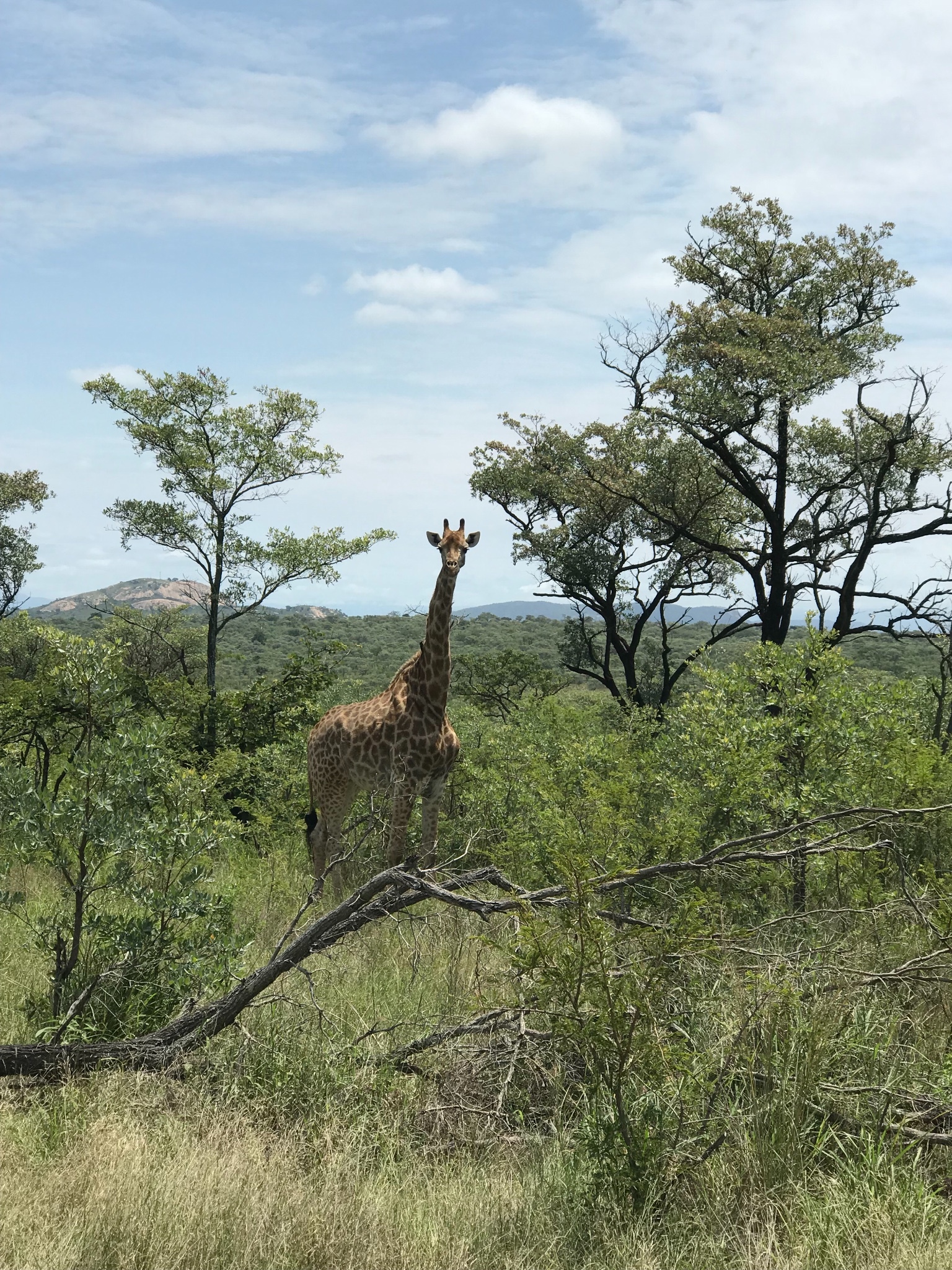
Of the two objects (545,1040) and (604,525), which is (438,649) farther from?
(604,525)

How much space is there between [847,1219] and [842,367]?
58.0ft

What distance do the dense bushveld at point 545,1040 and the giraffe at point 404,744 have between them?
2.23m

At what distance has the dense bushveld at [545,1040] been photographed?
3.65m

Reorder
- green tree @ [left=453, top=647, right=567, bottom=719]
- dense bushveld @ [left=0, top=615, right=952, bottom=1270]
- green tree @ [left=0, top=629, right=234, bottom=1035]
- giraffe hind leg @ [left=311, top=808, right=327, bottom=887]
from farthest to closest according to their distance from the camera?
green tree @ [left=453, top=647, right=567, bottom=719] → giraffe hind leg @ [left=311, top=808, right=327, bottom=887] → green tree @ [left=0, top=629, right=234, bottom=1035] → dense bushveld @ [left=0, top=615, right=952, bottom=1270]

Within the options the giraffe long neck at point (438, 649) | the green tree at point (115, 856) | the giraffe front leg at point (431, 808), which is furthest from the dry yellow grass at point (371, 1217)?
the giraffe long neck at point (438, 649)

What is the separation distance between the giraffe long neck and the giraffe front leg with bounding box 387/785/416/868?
896 mm

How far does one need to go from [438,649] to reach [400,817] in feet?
5.34

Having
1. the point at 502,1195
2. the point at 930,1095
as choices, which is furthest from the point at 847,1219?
the point at 502,1195

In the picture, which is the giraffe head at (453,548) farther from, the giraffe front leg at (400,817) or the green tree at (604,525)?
the green tree at (604,525)

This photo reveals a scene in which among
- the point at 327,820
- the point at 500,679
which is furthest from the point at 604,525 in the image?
the point at 327,820

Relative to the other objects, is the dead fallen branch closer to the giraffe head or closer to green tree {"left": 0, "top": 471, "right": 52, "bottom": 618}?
the giraffe head

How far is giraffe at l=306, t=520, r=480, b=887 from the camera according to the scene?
949 cm

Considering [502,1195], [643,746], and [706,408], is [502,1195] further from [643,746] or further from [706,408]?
[706,408]

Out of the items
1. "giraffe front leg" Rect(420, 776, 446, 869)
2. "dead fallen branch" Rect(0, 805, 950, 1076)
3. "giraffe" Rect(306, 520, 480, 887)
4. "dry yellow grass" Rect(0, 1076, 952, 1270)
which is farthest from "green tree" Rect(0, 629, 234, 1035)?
"giraffe front leg" Rect(420, 776, 446, 869)
